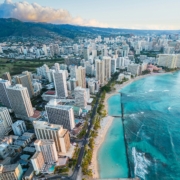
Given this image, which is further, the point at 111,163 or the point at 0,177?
the point at 111,163

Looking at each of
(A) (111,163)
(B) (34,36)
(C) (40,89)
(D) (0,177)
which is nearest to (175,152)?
(A) (111,163)

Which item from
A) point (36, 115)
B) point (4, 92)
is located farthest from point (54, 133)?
point (4, 92)

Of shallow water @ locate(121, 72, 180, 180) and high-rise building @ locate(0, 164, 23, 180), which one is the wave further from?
high-rise building @ locate(0, 164, 23, 180)

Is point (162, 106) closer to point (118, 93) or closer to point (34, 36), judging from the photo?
point (118, 93)

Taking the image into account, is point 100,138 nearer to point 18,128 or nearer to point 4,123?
point 18,128

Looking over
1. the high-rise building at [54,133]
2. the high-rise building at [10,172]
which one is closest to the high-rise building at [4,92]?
the high-rise building at [54,133]
